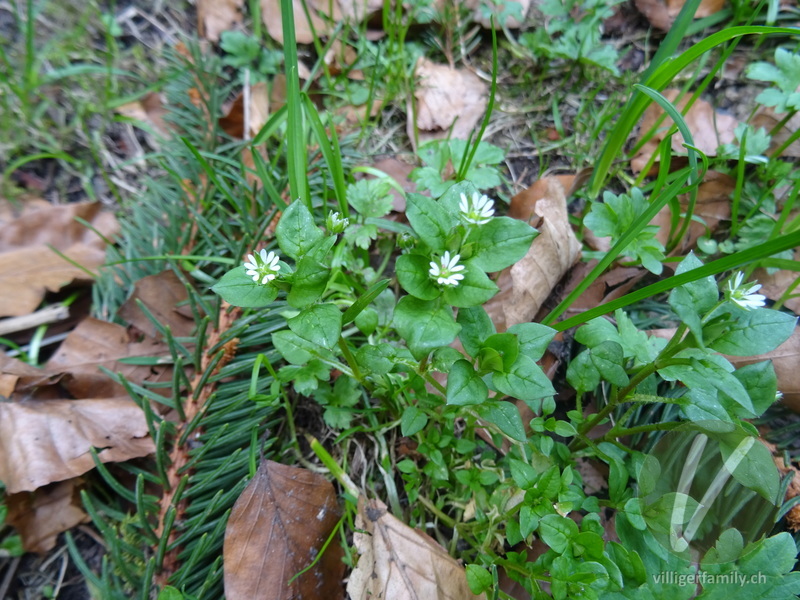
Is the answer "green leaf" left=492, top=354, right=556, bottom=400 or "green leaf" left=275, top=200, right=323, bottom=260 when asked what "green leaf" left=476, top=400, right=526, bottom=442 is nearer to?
"green leaf" left=492, top=354, right=556, bottom=400

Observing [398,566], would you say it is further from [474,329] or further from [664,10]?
[664,10]

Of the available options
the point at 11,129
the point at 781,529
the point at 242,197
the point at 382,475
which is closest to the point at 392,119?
the point at 242,197

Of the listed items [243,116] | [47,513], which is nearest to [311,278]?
[47,513]

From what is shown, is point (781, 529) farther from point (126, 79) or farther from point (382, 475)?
point (126, 79)

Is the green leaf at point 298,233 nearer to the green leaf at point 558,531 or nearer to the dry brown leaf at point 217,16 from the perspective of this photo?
the green leaf at point 558,531

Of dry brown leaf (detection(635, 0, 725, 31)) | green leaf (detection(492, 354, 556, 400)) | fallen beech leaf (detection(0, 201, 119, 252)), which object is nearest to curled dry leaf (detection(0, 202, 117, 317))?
fallen beech leaf (detection(0, 201, 119, 252))
